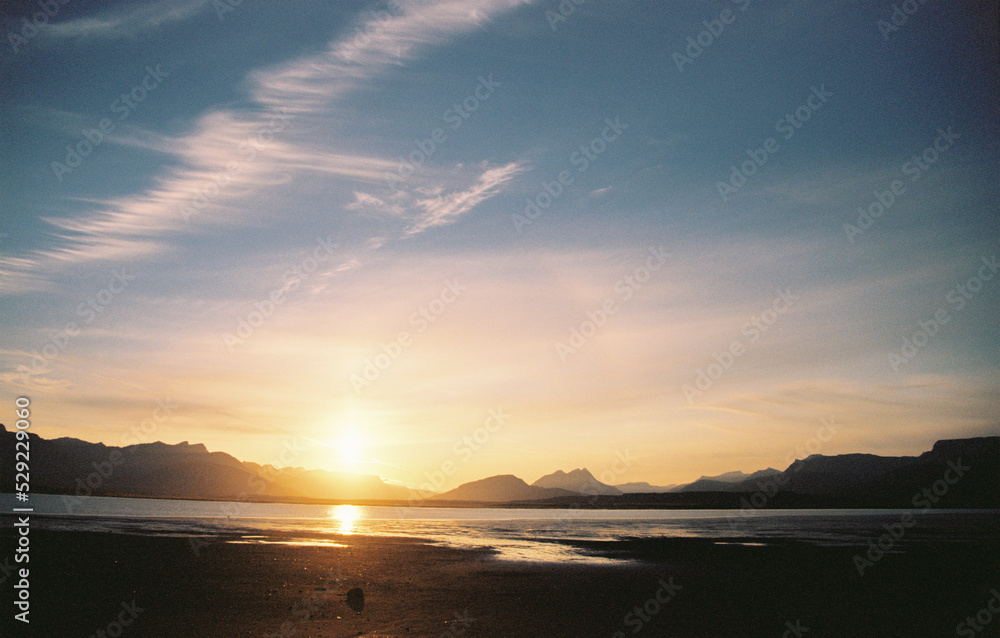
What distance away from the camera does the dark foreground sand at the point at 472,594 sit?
54.5 feet

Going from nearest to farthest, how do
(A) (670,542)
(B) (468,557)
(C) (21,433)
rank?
1. (C) (21,433)
2. (B) (468,557)
3. (A) (670,542)

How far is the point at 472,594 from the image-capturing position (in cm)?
2161

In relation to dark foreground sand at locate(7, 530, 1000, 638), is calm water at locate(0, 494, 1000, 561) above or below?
below

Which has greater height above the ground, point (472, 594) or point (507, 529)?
point (472, 594)

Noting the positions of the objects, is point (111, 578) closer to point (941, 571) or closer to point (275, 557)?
point (275, 557)

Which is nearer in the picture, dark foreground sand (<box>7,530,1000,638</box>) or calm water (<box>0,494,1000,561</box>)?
dark foreground sand (<box>7,530,1000,638</box>)

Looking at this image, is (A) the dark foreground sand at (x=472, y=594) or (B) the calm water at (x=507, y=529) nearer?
(A) the dark foreground sand at (x=472, y=594)

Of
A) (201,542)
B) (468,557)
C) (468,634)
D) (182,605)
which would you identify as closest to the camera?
(468,634)

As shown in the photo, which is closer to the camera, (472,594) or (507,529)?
(472,594)

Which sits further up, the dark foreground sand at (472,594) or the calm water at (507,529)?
the dark foreground sand at (472,594)

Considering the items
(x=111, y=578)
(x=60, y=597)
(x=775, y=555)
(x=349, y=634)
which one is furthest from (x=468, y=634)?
Result: (x=775, y=555)

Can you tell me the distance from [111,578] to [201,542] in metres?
17.9

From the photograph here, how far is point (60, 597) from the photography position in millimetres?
19141

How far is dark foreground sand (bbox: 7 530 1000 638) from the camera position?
1662cm
